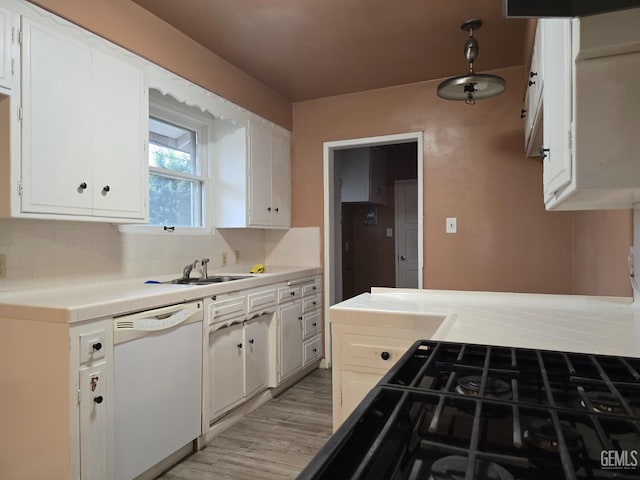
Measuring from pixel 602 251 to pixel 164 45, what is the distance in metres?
2.78

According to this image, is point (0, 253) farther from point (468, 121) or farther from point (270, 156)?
point (468, 121)

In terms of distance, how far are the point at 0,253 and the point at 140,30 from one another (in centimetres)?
144

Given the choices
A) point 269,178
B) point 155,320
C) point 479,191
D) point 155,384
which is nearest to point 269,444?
point 155,384

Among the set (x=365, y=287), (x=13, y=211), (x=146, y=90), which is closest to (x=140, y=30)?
(x=146, y=90)

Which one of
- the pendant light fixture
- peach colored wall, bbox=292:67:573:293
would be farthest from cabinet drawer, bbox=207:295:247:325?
the pendant light fixture

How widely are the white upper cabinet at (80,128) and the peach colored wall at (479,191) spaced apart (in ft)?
7.00

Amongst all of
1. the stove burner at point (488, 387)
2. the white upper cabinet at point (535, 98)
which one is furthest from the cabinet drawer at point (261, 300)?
the stove burner at point (488, 387)

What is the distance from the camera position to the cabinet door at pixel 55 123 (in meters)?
1.77

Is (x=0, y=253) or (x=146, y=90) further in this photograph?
(x=146, y=90)

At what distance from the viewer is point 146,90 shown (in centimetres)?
240

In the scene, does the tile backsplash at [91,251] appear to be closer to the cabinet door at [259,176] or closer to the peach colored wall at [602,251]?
the cabinet door at [259,176]

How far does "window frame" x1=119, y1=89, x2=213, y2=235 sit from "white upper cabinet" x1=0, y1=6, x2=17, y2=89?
1.01m

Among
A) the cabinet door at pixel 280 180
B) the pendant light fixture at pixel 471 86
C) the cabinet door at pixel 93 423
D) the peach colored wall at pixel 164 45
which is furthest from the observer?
the cabinet door at pixel 280 180

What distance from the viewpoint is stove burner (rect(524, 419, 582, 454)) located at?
60 centimetres
